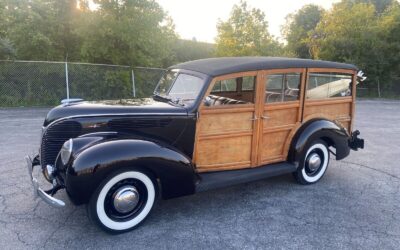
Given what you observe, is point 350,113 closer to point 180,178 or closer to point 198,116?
point 198,116

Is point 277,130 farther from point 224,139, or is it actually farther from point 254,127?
point 224,139

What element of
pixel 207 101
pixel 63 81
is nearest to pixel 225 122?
pixel 207 101

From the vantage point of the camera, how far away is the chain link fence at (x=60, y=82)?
10.5 meters

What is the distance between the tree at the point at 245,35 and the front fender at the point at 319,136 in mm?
10359

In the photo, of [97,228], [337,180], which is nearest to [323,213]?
[337,180]

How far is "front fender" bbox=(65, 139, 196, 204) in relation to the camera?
2994mm

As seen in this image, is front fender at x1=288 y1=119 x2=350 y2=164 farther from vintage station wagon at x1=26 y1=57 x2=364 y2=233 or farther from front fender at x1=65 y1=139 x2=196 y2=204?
front fender at x1=65 y1=139 x2=196 y2=204

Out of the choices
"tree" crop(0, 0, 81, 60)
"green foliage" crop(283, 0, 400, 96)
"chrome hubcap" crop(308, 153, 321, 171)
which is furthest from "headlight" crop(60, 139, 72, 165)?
"green foliage" crop(283, 0, 400, 96)

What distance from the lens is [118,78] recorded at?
11.5 meters

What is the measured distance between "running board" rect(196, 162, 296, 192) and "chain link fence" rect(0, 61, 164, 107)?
8.53 metres

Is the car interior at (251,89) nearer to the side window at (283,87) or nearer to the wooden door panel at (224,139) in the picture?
the side window at (283,87)

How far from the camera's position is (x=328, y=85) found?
4.74 m

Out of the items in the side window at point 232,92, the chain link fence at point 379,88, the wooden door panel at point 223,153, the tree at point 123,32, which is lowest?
the wooden door panel at point 223,153

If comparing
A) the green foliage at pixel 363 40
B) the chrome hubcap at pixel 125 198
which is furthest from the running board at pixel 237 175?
the green foliage at pixel 363 40
